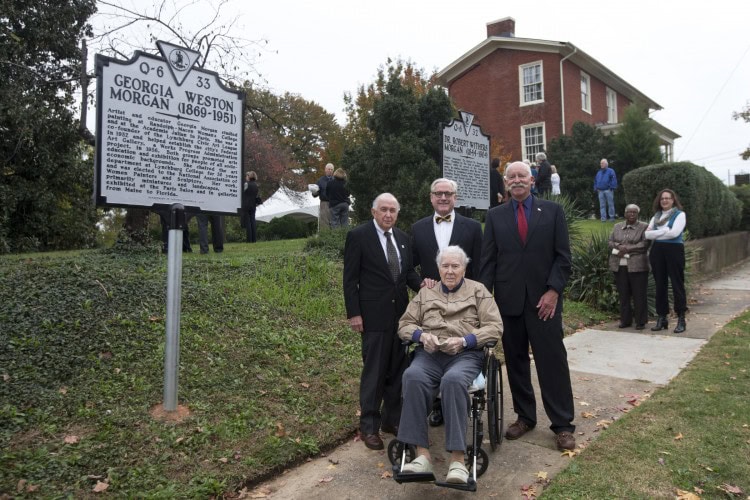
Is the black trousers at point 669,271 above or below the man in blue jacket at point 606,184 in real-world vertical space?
below

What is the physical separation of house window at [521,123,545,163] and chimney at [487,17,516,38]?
5.49 metres

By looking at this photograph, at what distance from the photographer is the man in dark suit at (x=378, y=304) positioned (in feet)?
14.0

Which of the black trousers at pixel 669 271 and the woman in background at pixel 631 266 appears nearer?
the black trousers at pixel 669 271

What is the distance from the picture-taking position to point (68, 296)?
5809 mm

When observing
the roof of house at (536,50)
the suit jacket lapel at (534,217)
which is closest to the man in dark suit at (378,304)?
the suit jacket lapel at (534,217)

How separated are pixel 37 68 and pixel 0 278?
1175 centimetres

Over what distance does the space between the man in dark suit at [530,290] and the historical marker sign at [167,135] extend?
2.35m

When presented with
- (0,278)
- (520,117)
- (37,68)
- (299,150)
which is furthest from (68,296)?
(299,150)

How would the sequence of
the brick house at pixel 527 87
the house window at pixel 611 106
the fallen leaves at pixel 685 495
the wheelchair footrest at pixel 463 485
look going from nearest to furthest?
the wheelchair footrest at pixel 463 485
the fallen leaves at pixel 685 495
the brick house at pixel 527 87
the house window at pixel 611 106

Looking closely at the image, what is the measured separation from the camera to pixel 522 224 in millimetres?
4391

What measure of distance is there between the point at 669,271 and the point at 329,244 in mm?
5690

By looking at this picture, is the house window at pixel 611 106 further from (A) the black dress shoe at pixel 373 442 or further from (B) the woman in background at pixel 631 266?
(A) the black dress shoe at pixel 373 442

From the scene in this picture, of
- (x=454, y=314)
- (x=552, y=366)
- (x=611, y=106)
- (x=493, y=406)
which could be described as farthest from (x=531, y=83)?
(x=493, y=406)

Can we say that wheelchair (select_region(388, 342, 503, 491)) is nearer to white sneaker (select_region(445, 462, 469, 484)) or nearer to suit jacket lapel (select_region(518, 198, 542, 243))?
white sneaker (select_region(445, 462, 469, 484))
